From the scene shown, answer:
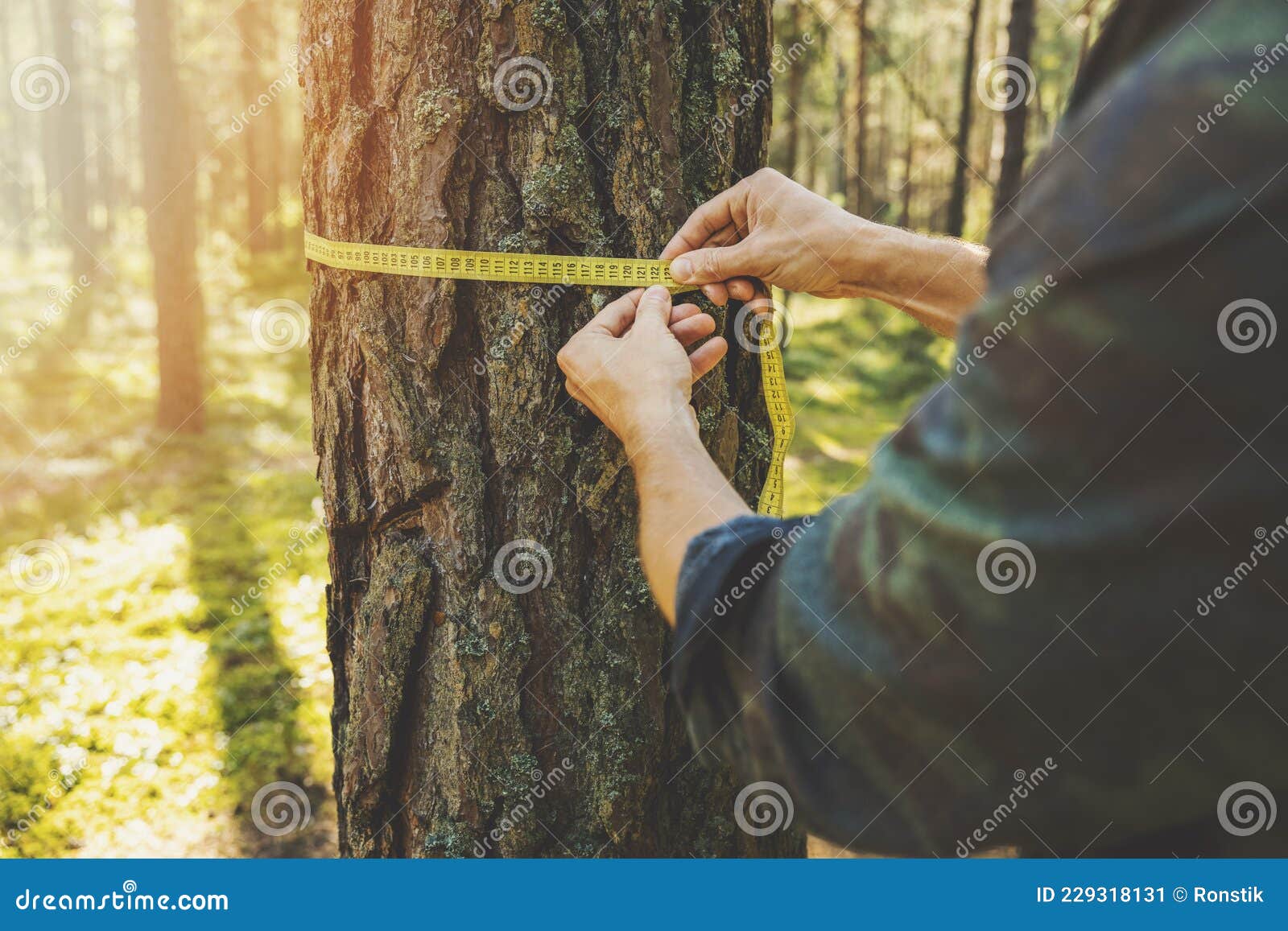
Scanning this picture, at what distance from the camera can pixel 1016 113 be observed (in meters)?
9.54

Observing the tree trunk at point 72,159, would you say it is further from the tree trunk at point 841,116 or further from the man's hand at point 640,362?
the man's hand at point 640,362

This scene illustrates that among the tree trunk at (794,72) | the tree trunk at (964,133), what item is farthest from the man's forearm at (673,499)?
the tree trunk at (964,133)

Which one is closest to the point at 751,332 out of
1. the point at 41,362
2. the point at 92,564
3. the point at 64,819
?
the point at 64,819

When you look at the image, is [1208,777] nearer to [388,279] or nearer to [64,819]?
[388,279]

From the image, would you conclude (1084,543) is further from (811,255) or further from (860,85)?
(860,85)

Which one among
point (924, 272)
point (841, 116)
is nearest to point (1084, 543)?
point (924, 272)

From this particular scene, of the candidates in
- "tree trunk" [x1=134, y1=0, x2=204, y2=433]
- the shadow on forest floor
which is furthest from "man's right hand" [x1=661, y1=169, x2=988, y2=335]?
"tree trunk" [x1=134, y1=0, x2=204, y2=433]

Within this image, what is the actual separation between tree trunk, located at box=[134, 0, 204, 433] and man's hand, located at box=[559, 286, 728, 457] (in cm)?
997

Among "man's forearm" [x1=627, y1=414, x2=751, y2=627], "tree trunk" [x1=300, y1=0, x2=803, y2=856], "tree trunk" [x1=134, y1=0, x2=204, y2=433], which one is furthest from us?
"tree trunk" [x1=134, y1=0, x2=204, y2=433]

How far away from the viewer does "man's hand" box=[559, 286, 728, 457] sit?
1.78 metres

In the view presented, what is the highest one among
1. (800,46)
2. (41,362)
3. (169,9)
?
(169,9)

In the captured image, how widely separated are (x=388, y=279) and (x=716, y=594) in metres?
1.23

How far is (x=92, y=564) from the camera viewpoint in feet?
24.5

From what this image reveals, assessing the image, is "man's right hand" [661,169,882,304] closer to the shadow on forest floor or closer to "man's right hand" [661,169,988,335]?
"man's right hand" [661,169,988,335]
